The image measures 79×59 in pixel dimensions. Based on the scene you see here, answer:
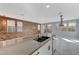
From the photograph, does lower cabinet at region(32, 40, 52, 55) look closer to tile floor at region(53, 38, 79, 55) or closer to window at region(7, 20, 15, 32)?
tile floor at region(53, 38, 79, 55)

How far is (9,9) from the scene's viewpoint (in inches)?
63.8

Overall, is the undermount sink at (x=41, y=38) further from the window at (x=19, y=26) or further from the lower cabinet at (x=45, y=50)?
the window at (x=19, y=26)

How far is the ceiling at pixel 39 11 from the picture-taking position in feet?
5.28

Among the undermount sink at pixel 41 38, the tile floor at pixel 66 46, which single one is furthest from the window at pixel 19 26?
the tile floor at pixel 66 46

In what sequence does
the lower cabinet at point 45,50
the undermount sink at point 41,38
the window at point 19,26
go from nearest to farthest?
the lower cabinet at point 45,50 < the window at point 19,26 < the undermount sink at point 41,38

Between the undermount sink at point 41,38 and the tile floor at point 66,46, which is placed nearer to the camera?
the tile floor at point 66,46

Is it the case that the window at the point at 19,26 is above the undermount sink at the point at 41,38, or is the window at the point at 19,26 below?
above

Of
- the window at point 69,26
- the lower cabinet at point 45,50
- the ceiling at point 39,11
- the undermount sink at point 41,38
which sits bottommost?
the lower cabinet at point 45,50

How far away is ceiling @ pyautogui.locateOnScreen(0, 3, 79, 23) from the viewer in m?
1.61

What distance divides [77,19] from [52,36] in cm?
56

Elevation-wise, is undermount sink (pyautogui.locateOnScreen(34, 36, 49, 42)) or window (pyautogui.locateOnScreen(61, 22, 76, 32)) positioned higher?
window (pyautogui.locateOnScreen(61, 22, 76, 32))

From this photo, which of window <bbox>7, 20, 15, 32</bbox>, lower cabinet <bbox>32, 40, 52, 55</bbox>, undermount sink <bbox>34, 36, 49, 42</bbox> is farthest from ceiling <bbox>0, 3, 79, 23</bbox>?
lower cabinet <bbox>32, 40, 52, 55</bbox>
